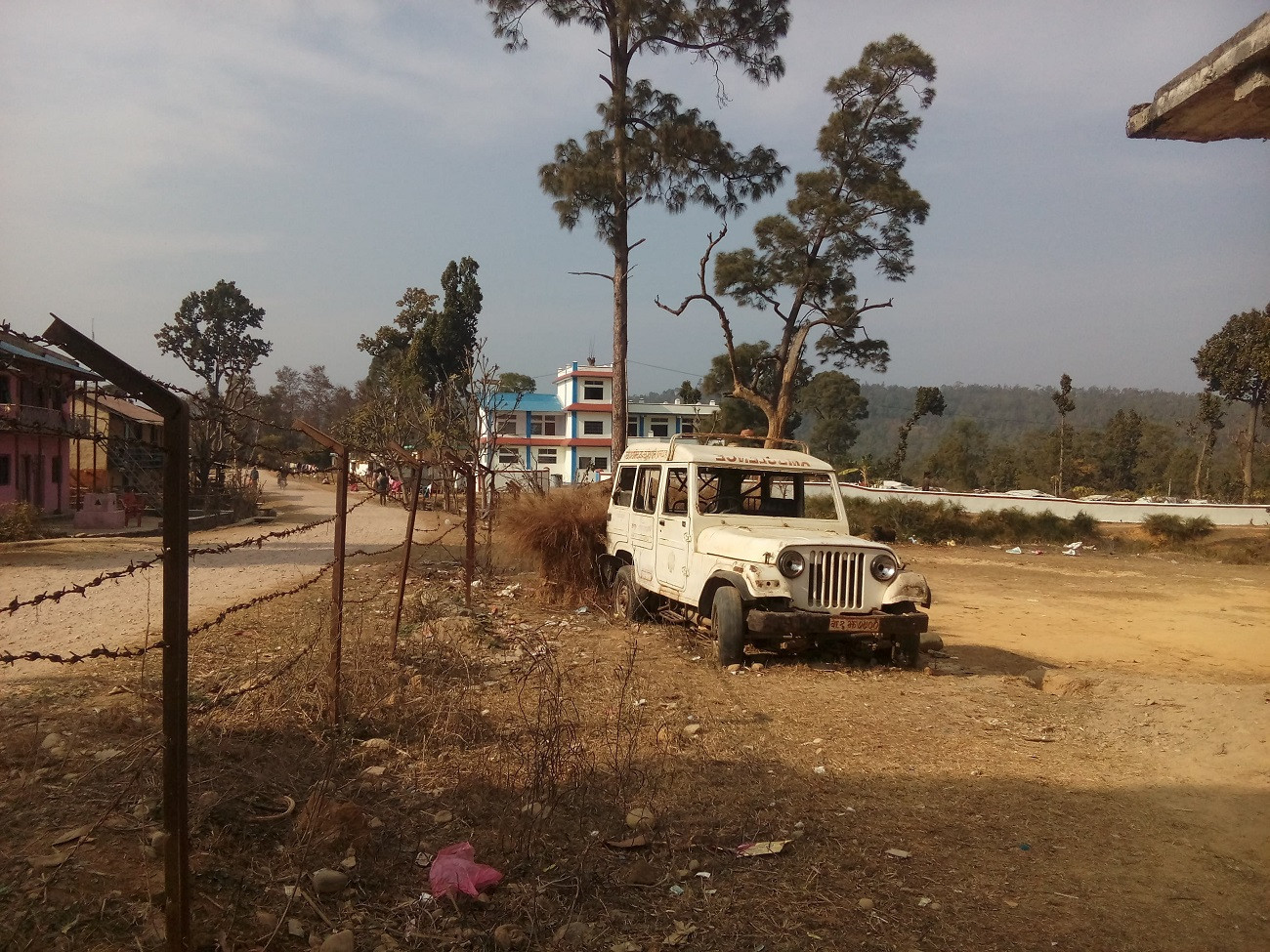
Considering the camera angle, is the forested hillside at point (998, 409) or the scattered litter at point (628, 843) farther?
the forested hillside at point (998, 409)

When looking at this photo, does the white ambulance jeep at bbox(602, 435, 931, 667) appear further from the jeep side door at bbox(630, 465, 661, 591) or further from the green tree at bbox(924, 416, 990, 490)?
the green tree at bbox(924, 416, 990, 490)

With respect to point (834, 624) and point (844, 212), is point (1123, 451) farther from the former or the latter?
point (834, 624)

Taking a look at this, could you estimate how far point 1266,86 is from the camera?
4191 millimetres

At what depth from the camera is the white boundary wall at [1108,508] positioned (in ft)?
92.4

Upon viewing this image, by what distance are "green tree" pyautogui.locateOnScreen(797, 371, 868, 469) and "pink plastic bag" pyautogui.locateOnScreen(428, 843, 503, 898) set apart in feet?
200

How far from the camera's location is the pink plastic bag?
3.49m

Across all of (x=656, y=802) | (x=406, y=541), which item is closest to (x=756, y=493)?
(x=406, y=541)

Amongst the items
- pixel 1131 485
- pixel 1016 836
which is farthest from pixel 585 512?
pixel 1131 485

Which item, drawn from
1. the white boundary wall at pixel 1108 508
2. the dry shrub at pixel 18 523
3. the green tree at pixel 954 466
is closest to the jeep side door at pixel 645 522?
the dry shrub at pixel 18 523

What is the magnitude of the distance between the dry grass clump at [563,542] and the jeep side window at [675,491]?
7.33 ft

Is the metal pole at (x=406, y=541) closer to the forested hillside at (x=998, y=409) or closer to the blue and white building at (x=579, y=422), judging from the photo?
the blue and white building at (x=579, y=422)

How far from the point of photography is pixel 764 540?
7.91m

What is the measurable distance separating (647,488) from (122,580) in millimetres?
7582

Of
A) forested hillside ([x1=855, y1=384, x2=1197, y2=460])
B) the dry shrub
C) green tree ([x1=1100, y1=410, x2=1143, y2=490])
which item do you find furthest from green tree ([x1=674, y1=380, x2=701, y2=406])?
forested hillside ([x1=855, y1=384, x2=1197, y2=460])
